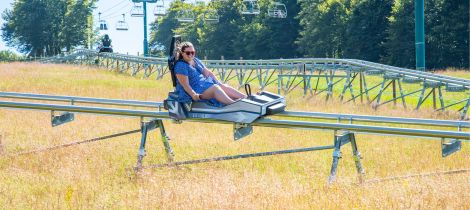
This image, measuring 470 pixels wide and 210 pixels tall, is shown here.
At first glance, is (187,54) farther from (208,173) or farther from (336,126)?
(336,126)

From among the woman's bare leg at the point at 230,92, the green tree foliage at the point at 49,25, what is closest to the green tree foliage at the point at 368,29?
the green tree foliage at the point at 49,25

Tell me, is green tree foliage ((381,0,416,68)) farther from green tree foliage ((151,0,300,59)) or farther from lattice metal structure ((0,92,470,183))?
lattice metal structure ((0,92,470,183))

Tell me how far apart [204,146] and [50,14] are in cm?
8533

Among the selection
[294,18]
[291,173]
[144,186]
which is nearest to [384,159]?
[291,173]

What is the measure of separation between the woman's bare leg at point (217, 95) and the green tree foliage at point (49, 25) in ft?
280

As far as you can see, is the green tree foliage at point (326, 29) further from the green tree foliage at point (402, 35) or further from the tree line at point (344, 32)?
the green tree foliage at point (402, 35)

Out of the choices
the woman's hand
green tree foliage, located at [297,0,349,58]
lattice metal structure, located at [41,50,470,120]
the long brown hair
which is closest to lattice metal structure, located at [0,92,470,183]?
the woman's hand

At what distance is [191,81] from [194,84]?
0.20ft

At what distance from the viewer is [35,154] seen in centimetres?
1173

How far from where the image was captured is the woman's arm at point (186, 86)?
9.93 meters

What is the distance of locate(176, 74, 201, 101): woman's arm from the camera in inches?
391

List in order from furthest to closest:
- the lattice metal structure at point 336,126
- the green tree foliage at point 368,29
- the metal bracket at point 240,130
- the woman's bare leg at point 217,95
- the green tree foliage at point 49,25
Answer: the green tree foliage at point 49,25 → the green tree foliage at point 368,29 → the woman's bare leg at point 217,95 → the metal bracket at point 240,130 → the lattice metal structure at point 336,126

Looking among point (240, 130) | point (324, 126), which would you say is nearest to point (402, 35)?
point (240, 130)

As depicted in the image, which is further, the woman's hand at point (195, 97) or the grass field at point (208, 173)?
the woman's hand at point (195, 97)
